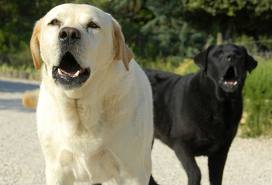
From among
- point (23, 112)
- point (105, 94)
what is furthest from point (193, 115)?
point (23, 112)

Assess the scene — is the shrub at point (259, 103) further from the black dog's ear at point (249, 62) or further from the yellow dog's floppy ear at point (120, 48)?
the yellow dog's floppy ear at point (120, 48)

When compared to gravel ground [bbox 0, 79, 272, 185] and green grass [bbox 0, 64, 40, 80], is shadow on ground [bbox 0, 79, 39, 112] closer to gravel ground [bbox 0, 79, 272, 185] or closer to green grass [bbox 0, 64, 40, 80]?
green grass [bbox 0, 64, 40, 80]

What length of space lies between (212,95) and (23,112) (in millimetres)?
7737

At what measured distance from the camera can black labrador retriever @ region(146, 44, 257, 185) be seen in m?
6.71

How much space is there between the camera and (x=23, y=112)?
14000 millimetres

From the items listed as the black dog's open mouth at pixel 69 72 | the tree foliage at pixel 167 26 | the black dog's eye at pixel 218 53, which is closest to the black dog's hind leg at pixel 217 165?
the black dog's eye at pixel 218 53

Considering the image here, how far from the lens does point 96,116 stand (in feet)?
14.1

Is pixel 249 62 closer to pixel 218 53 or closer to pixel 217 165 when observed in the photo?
pixel 218 53

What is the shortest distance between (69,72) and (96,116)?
1.38ft

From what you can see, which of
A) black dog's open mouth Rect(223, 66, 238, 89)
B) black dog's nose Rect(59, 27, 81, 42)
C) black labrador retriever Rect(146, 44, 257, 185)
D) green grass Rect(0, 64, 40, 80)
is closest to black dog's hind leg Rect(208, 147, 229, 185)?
black labrador retriever Rect(146, 44, 257, 185)

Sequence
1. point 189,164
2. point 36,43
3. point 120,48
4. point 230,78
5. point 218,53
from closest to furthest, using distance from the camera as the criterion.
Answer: point 120,48, point 36,43, point 189,164, point 230,78, point 218,53

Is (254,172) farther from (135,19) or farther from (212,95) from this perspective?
(135,19)

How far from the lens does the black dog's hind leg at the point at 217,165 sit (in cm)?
679

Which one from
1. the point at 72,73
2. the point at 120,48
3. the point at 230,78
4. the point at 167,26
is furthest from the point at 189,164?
the point at 167,26
